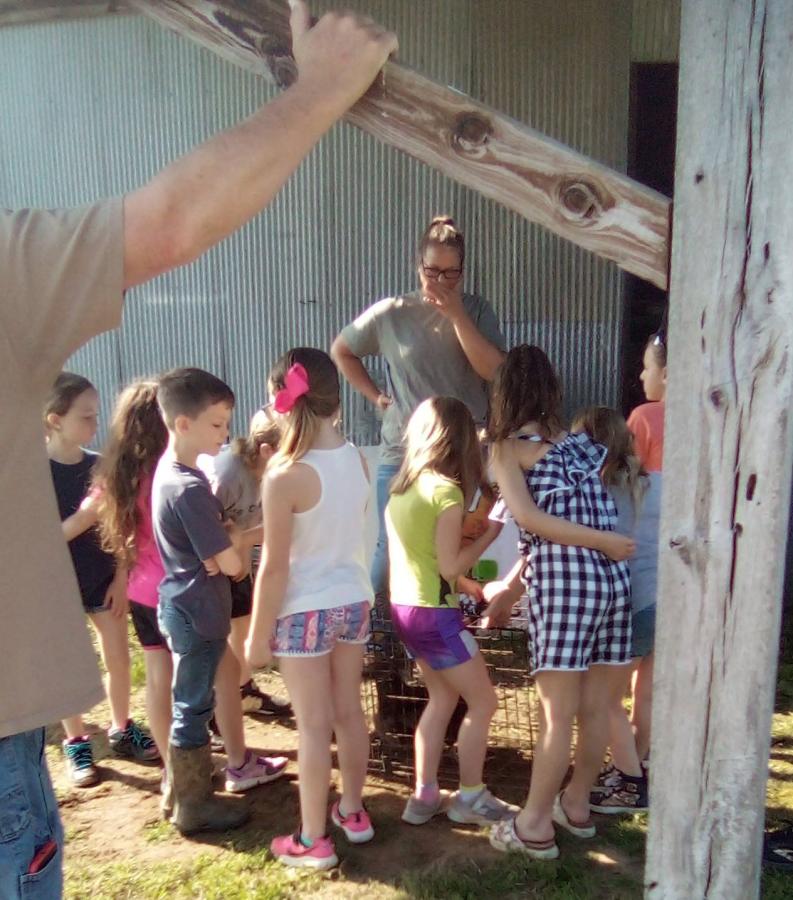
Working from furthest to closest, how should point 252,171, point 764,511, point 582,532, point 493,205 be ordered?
1. point 493,205
2. point 582,532
3. point 764,511
4. point 252,171

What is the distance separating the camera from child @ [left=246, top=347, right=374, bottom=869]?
2.97m

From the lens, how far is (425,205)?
195 inches

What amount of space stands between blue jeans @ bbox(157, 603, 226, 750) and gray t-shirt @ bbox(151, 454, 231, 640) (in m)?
0.04

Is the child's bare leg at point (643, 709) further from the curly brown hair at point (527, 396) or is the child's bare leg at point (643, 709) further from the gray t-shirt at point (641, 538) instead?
the curly brown hair at point (527, 396)

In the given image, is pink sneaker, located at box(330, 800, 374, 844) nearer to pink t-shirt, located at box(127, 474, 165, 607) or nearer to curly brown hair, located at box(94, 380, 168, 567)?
pink t-shirt, located at box(127, 474, 165, 607)

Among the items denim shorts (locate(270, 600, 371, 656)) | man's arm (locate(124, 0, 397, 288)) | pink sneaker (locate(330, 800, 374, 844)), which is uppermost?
man's arm (locate(124, 0, 397, 288))

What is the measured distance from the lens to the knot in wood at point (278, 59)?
7.27 ft

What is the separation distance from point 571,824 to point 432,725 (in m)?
0.58

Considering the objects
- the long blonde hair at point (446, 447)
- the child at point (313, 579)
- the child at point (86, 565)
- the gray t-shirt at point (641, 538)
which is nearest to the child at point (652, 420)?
the gray t-shirt at point (641, 538)

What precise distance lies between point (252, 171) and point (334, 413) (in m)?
1.65

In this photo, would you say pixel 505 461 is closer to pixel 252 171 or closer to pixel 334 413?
pixel 334 413

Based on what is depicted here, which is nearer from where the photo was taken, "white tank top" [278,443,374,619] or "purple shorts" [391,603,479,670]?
"white tank top" [278,443,374,619]

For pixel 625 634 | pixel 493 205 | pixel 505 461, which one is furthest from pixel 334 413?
pixel 493 205

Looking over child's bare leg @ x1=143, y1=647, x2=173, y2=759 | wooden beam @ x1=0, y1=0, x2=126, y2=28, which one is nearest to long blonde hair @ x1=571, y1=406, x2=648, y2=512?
child's bare leg @ x1=143, y1=647, x2=173, y2=759
